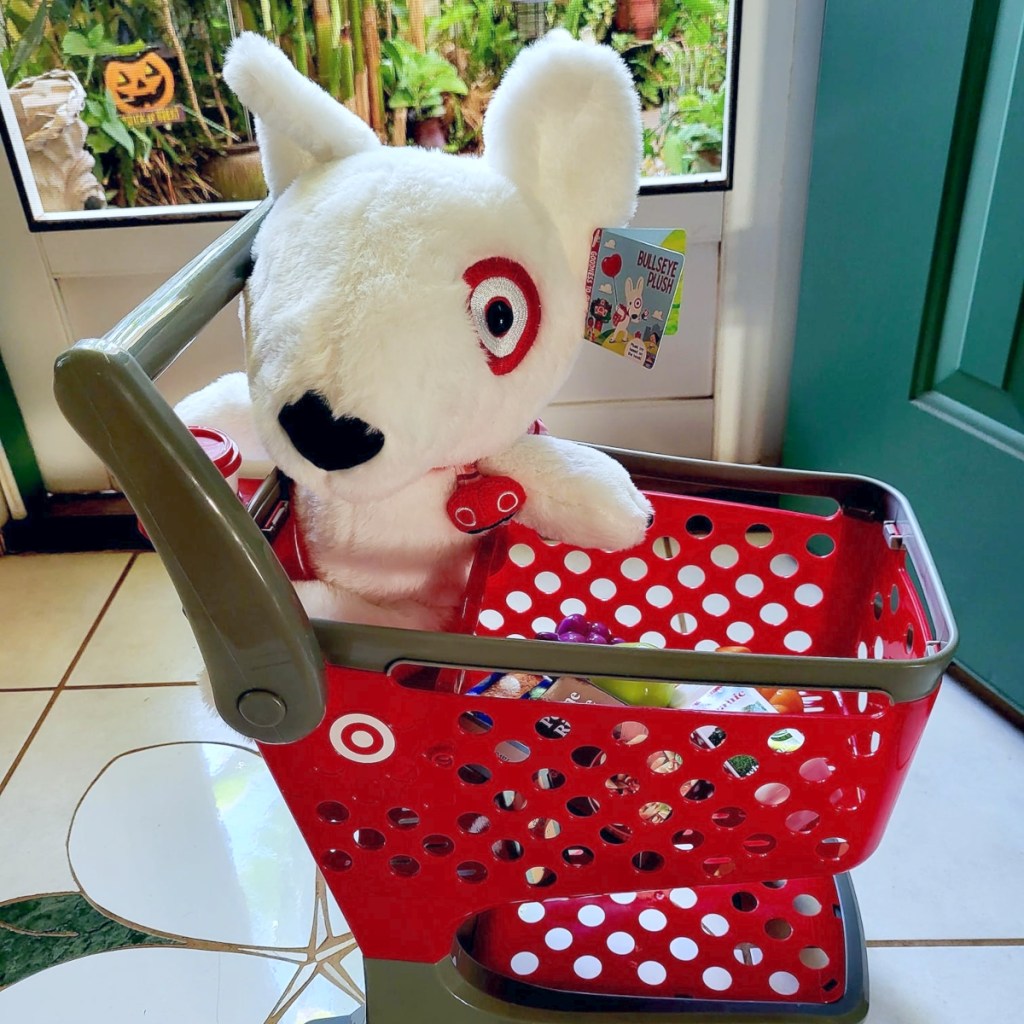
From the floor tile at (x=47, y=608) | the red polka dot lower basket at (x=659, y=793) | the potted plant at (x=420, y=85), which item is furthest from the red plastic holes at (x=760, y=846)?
the potted plant at (x=420, y=85)

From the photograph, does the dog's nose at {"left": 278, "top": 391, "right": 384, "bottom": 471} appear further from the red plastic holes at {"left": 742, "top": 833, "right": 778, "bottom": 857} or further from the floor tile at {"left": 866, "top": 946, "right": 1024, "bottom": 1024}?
the floor tile at {"left": 866, "top": 946, "right": 1024, "bottom": 1024}

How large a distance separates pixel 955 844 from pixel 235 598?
677 mm

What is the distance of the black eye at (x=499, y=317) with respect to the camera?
0.53 metres

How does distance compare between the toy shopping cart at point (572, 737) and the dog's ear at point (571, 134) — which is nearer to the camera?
the toy shopping cart at point (572, 737)

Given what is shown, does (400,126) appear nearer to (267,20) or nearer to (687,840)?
(267,20)

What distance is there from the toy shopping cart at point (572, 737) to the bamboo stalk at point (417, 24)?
0.65m

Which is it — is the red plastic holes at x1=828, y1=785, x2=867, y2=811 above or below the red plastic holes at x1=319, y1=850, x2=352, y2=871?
above

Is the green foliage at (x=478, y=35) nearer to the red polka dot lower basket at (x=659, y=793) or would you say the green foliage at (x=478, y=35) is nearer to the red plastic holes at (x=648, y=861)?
the red polka dot lower basket at (x=659, y=793)

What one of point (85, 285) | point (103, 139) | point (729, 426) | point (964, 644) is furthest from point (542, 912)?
point (103, 139)

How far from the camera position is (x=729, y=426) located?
1234mm

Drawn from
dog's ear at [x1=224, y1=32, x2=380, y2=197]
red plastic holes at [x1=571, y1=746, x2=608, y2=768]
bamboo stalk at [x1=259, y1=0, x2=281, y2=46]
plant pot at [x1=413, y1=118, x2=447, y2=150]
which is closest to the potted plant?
plant pot at [x1=413, y1=118, x2=447, y2=150]

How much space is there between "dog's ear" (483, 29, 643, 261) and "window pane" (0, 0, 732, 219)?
1.88ft

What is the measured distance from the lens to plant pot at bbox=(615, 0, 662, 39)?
3.61 feet

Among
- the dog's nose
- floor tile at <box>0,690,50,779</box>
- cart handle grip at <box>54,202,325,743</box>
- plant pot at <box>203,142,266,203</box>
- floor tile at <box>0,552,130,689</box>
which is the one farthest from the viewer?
plant pot at <box>203,142,266,203</box>
